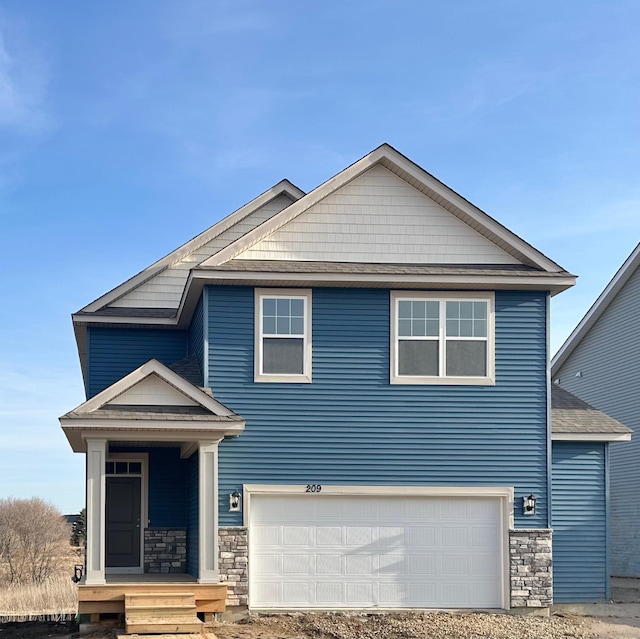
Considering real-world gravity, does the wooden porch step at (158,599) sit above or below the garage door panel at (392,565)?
below

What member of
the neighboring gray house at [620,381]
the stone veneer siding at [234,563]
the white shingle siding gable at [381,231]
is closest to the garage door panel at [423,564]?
the stone veneer siding at [234,563]

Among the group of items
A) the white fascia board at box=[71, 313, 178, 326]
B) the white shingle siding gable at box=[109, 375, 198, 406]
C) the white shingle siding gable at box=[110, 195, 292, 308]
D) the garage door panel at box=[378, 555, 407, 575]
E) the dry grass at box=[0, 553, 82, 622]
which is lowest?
the dry grass at box=[0, 553, 82, 622]

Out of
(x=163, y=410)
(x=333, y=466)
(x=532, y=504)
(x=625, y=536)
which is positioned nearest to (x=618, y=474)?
(x=625, y=536)

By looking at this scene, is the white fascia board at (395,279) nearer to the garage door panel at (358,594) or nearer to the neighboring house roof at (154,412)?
the neighboring house roof at (154,412)

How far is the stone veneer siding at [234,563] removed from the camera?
52.3 ft

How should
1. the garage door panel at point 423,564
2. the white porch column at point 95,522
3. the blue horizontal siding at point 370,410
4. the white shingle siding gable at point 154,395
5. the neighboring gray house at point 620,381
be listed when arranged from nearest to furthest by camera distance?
the white porch column at point 95,522 → the white shingle siding gable at point 154,395 → the blue horizontal siding at point 370,410 → the garage door panel at point 423,564 → the neighboring gray house at point 620,381

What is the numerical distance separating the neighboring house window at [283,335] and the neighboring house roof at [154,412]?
1134 millimetres

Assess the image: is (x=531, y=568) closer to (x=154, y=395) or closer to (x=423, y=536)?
(x=423, y=536)

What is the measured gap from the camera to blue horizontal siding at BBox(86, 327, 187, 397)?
64.6 ft

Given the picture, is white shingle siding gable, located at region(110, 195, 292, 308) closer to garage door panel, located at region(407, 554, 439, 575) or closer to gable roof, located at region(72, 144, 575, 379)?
gable roof, located at region(72, 144, 575, 379)

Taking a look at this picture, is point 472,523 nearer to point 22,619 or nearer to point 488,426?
point 488,426

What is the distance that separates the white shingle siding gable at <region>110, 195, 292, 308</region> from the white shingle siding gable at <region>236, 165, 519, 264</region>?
139 inches

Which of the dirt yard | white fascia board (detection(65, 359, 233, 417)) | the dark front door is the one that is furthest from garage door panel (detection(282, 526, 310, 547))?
the dark front door

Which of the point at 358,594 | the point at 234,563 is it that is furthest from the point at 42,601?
the point at 358,594
